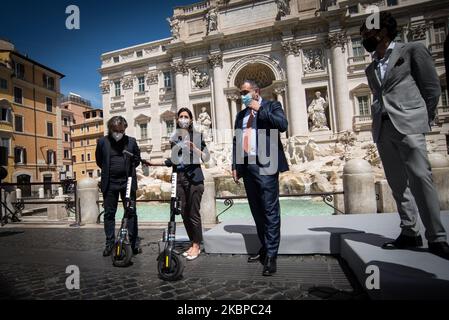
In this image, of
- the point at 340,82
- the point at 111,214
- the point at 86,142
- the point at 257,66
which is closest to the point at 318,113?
the point at 340,82

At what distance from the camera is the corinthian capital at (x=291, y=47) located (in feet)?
83.3

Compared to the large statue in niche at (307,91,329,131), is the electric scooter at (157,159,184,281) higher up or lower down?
lower down

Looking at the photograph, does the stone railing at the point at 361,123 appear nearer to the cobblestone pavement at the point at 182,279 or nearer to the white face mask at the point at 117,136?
the cobblestone pavement at the point at 182,279

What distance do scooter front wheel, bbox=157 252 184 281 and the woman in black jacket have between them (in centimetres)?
82

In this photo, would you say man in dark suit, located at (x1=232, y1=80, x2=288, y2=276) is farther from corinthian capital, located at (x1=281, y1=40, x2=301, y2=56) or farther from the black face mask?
corinthian capital, located at (x1=281, y1=40, x2=301, y2=56)

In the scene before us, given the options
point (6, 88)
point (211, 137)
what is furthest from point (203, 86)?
point (6, 88)

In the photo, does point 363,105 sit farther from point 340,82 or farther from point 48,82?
point 48,82

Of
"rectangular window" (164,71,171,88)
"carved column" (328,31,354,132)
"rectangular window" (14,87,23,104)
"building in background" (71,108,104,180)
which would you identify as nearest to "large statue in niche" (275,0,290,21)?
"carved column" (328,31,354,132)

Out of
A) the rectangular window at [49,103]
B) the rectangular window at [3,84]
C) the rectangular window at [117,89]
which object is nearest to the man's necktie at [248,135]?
the rectangular window at [117,89]

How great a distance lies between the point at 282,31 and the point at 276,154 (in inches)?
1016

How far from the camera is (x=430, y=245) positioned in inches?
98.7

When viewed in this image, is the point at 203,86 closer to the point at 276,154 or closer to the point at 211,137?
the point at 211,137

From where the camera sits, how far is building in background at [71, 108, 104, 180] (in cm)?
5841

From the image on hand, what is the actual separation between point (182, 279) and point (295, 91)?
24.7 metres
